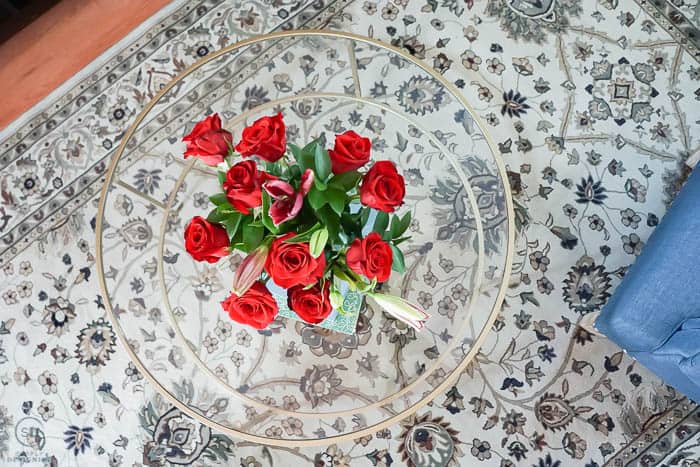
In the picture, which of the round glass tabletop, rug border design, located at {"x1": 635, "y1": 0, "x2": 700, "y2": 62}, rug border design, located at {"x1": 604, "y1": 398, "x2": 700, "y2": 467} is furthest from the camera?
rug border design, located at {"x1": 635, "y1": 0, "x2": 700, "y2": 62}

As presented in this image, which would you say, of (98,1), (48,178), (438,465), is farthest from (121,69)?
(438,465)

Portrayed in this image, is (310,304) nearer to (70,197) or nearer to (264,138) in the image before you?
(264,138)

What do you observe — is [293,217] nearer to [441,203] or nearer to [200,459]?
[441,203]

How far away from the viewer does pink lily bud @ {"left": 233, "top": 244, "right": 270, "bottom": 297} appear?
2.68 ft

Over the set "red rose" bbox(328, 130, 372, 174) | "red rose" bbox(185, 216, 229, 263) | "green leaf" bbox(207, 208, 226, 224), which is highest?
"red rose" bbox(328, 130, 372, 174)

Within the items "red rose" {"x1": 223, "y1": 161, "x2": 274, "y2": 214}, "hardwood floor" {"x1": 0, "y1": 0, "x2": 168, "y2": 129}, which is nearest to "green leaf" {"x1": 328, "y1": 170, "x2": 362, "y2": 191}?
"red rose" {"x1": 223, "y1": 161, "x2": 274, "y2": 214}

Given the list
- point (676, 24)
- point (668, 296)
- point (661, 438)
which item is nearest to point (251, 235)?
point (668, 296)

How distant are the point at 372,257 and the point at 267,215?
0.52 feet

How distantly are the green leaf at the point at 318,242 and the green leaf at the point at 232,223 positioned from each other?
4.6 inches

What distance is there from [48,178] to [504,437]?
1238mm

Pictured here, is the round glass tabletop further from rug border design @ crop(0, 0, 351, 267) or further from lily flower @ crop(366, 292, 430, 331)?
rug border design @ crop(0, 0, 351, 267)

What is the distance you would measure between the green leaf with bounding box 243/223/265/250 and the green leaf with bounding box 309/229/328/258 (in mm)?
93

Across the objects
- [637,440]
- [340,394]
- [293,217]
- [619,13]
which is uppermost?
[619,13]

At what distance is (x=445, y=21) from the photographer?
143cm
